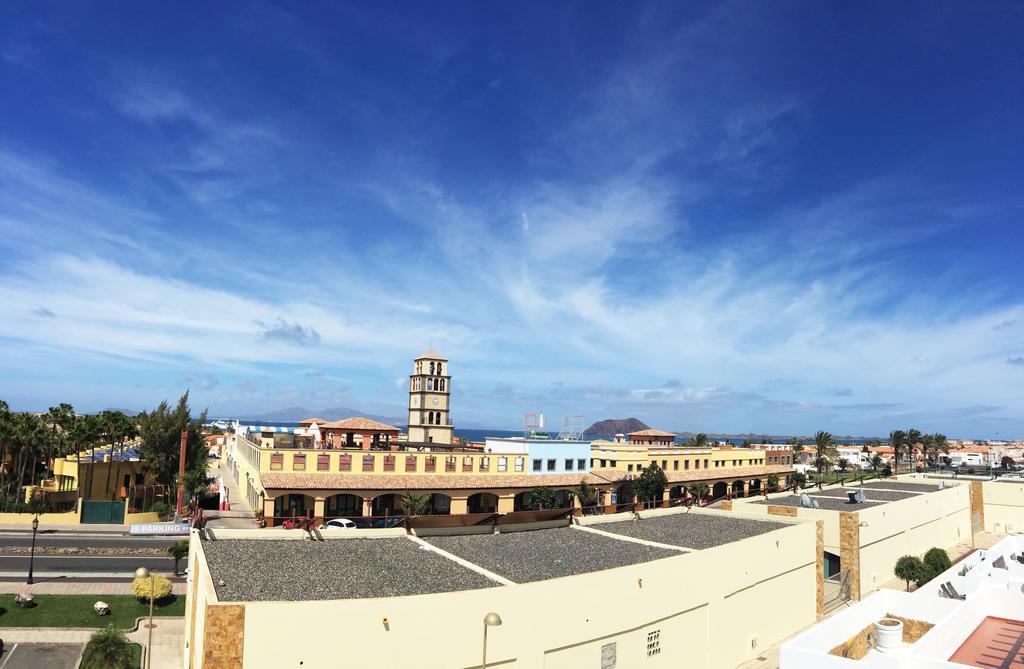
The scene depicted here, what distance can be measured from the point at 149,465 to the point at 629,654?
5332cm

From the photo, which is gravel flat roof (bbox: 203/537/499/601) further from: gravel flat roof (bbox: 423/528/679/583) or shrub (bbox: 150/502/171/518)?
shrub (bbox: 150/502/171/518)

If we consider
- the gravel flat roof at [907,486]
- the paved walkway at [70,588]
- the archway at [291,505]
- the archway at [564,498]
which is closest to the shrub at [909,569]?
the gravel flat roof at [907,486]

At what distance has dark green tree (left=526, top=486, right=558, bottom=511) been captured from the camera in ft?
190

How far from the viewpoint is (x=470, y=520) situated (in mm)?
27797

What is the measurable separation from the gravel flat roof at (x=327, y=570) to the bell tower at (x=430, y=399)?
4162 cm

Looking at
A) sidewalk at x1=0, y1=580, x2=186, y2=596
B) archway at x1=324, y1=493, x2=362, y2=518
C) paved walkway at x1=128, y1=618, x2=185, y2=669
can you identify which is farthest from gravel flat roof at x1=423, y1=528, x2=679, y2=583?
archway at x1=324, y1=493, x2=362, y2=518

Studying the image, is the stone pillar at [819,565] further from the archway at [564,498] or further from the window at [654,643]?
the archway at [564,498]

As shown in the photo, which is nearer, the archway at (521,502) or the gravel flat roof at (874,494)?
the gravel flat roof at (874,494)

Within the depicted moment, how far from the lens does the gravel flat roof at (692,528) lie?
29.6m

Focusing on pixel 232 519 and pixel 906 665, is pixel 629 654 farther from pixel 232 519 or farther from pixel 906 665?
pixel 232 519

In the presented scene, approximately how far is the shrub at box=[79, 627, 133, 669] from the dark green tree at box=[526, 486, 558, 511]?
38.6m

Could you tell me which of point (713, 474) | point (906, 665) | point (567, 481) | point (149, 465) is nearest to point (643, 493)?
point (567, 481)

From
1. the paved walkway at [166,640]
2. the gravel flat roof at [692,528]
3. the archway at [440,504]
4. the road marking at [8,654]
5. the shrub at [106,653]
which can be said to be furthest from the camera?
the archway at [440,504]

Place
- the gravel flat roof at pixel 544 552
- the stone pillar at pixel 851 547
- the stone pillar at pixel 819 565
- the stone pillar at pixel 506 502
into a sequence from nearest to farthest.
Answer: the gravel flat roof at pixel 544 552, the stone pillar at pixel 819 565, the stone pillar at pixel 851 547, the stone pillar at pixel 506 502
